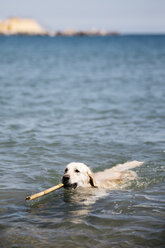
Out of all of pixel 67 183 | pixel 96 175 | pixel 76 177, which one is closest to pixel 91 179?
pixel 76 177

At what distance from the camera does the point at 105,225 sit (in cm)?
582

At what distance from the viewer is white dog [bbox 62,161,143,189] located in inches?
282

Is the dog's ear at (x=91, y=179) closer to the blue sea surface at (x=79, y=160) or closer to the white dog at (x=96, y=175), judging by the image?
the white dog at (x=96, y=175)

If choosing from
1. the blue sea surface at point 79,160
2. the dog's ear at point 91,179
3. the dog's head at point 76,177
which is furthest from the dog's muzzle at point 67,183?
the dog's ear at point 91,179

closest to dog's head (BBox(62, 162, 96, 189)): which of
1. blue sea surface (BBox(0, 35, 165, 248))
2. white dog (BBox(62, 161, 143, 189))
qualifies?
white dog (BBox(62, 161, 143, 189))

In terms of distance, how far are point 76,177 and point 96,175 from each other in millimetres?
1165

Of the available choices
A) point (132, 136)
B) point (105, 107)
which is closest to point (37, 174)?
point (132, 136)

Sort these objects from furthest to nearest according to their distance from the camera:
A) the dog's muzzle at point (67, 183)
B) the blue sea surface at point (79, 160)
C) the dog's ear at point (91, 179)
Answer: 1. the dog's ear at point (91, 179)
2. the dog's muzzle at point (67, 183)
3. the blue sea surface at point (79, 160)

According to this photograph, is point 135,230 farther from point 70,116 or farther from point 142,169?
point 70,116

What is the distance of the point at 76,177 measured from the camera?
23.6ft

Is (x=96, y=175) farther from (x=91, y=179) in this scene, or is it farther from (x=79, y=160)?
(x=79, y=160)

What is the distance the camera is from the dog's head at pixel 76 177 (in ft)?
23.3

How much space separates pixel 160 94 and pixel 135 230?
15.4 m

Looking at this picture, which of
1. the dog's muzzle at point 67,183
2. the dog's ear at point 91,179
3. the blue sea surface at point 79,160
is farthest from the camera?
the dog's ear at point 91,179
